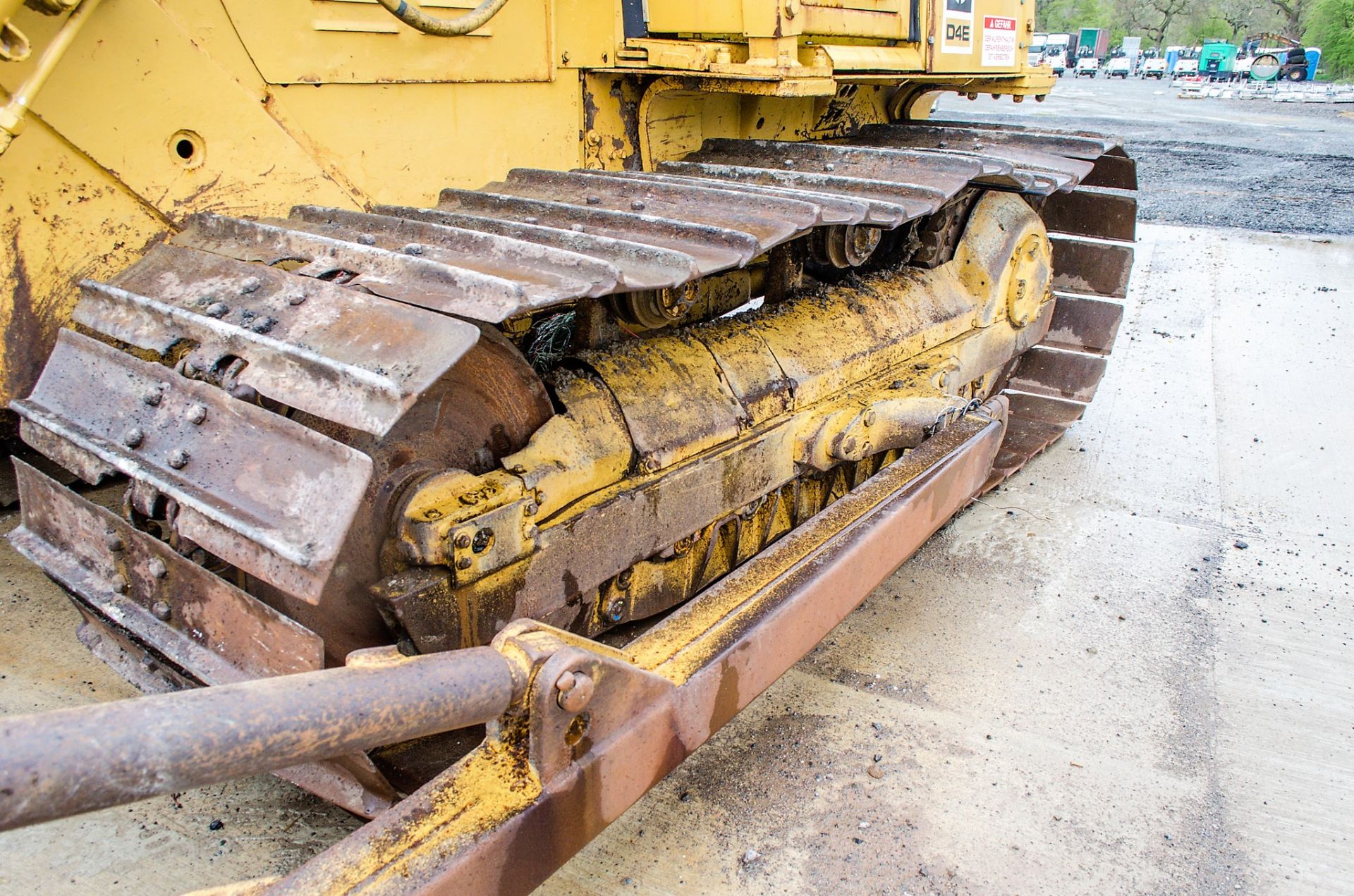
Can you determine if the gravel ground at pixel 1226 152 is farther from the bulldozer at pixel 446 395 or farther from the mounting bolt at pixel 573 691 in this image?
the mounting bolt at pixel 573 691

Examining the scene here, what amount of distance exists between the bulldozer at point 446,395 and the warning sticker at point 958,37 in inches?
15.2

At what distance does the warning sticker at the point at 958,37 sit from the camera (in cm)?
354

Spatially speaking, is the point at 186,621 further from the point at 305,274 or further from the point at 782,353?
the point at 782,353

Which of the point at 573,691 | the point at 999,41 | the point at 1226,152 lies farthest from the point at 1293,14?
the point at 573,691

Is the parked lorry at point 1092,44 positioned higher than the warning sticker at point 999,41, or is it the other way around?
the parked lorry at point 1092,44

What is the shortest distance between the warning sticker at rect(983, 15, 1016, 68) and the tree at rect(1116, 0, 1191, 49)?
6216 centimetres

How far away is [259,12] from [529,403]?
1.02 m

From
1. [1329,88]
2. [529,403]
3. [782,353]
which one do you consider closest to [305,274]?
[529,403]

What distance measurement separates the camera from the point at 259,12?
84.7 inches

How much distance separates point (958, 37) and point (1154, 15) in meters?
67.9

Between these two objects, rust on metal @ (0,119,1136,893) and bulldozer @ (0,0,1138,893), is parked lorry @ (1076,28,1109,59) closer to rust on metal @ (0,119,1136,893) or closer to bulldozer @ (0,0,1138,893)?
bulldozer @ (0,0,1138,893)

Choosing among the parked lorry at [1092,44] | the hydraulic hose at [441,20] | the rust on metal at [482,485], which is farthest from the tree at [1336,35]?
the hydraulic hose at [441,20]

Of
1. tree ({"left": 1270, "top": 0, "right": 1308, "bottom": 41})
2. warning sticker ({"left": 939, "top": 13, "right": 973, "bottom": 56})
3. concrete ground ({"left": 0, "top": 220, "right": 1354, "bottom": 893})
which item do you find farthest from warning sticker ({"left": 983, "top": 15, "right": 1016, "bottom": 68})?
tree ({"left": 1270, "top": 0, "right": 1308, "bottom": 41})

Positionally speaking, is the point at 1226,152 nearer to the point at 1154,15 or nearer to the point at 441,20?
the point at 441,20
